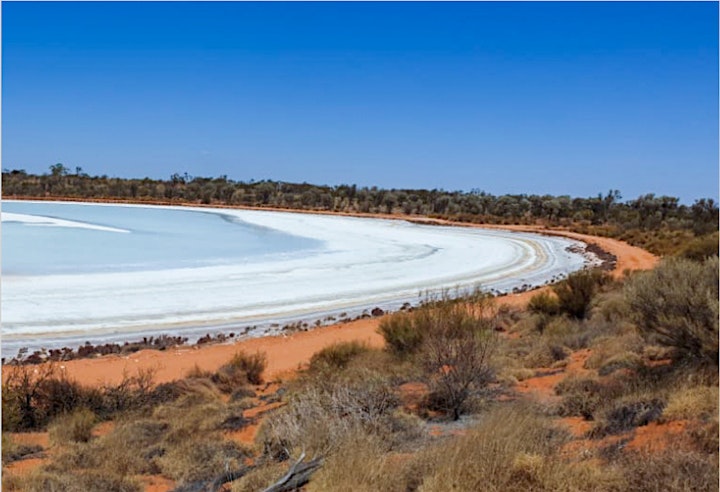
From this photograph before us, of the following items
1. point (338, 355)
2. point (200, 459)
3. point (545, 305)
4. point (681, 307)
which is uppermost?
point (681, 307)

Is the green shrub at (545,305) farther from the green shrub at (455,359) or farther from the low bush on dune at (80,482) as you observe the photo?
the low bush on dune at (80,482)

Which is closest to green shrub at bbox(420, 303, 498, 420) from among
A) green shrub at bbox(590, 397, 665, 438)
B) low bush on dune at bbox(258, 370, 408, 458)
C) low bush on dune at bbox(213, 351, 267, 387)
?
low bush on dune at bbox(258, 370, 408, 458)

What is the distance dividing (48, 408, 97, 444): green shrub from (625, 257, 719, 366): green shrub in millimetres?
7254

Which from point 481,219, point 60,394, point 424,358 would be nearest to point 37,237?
point 60,394

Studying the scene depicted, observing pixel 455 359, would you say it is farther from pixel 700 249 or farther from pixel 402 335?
pixel 700 249

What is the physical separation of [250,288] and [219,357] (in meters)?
7.09

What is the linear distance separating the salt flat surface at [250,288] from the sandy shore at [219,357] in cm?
110

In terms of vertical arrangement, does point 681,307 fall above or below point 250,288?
above

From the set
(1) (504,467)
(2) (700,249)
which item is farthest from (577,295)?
(1) (504,467)

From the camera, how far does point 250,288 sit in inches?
751

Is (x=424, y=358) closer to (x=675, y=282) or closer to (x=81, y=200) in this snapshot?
(x=675, y=282)

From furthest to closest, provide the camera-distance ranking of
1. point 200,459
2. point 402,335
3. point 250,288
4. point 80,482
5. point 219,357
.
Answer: point 250,288, point 219,357, point 402,335, point 200,459, point 80,482

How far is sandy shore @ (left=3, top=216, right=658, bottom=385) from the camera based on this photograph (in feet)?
35.9

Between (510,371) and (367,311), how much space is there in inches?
300
